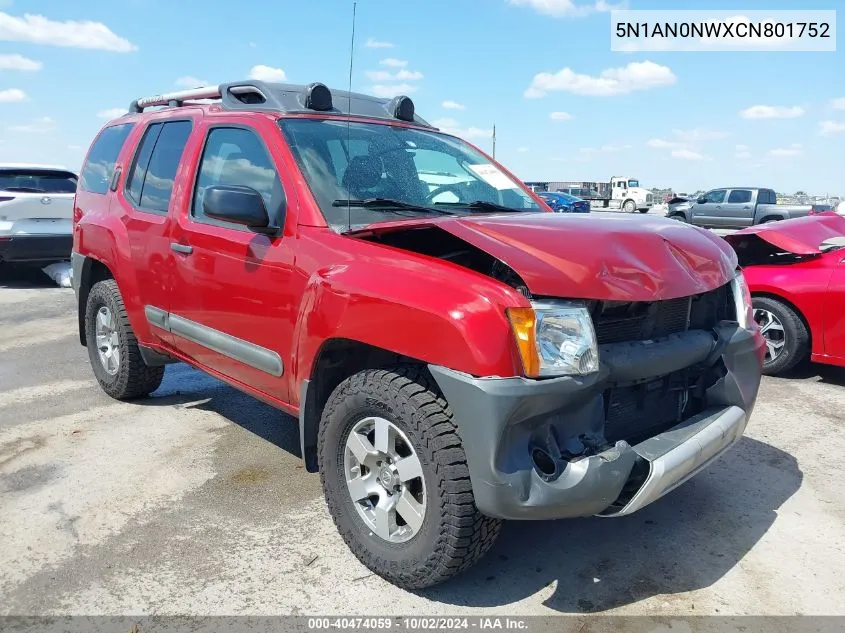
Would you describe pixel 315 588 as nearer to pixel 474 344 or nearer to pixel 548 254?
pixel 474 344

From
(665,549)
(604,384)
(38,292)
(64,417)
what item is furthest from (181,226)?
(38,292)

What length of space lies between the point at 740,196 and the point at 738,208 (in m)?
0.43

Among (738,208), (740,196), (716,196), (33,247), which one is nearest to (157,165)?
(33,247)

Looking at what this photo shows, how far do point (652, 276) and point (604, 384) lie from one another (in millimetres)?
455

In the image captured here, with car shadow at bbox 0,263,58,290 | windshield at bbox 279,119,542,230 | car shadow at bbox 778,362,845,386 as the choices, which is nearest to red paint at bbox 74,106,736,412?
A: windshield at bbox 279,119,542,230

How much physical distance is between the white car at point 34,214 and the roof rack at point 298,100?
613 cm

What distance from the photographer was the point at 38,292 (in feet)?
32.6

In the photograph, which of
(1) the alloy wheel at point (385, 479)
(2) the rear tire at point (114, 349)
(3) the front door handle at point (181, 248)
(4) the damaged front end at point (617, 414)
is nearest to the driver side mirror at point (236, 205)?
(3) the front door handle at point (181, 248)

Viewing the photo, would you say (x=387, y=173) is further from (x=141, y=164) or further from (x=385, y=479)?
(x=141, y=164)

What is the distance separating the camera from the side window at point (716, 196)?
24.1m

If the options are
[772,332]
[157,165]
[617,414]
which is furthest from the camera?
[772,332]

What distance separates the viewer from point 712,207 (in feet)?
79.4

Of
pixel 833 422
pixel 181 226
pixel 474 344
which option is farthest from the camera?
pixel 833 422

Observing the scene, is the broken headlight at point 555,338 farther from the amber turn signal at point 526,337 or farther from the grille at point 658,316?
the grille at point 658,316
